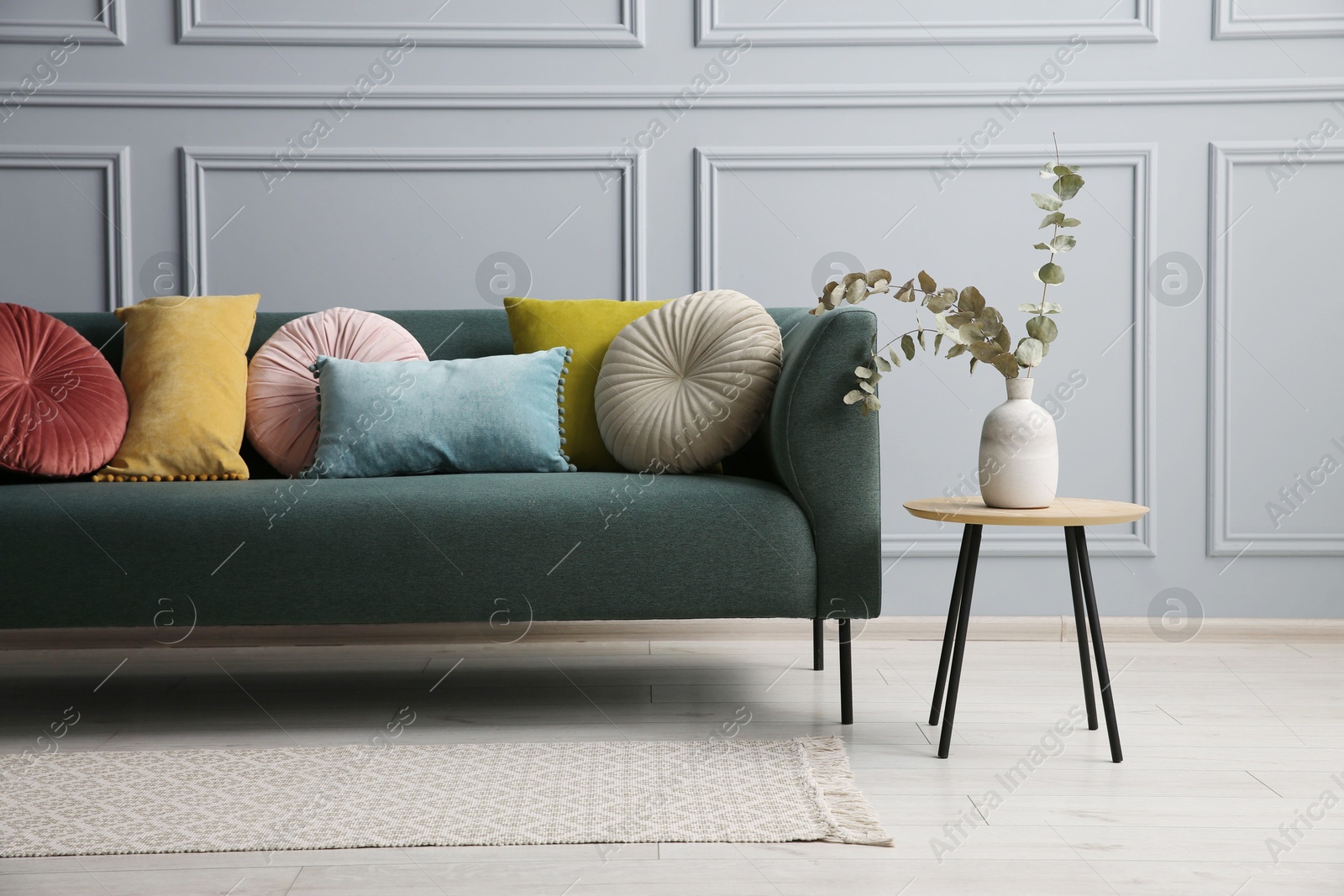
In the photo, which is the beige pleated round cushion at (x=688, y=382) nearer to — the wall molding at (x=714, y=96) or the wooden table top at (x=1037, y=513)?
the wooden table top at (x=1037, y=513)

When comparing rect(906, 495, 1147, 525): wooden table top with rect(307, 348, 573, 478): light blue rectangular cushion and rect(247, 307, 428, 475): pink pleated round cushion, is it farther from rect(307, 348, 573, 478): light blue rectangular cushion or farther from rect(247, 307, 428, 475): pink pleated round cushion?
rect(247, 307, 428, 475): pink pleated round cushion

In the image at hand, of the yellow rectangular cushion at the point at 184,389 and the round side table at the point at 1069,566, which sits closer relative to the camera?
the round side table at the point at 1069,566

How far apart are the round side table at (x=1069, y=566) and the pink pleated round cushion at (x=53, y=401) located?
64.8 inches

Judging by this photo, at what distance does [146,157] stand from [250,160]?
0.29m

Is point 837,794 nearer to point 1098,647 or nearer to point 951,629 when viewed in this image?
point 951,629

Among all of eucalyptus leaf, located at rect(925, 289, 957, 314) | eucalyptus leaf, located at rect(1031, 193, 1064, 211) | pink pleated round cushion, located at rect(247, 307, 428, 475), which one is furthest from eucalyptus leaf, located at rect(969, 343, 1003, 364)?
pink pleated round cushion, located at rect(247, 307, 428, 475)

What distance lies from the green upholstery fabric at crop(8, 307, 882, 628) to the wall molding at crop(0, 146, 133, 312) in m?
1.10

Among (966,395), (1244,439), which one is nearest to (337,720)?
(966,395)

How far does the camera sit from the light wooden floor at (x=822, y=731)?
131 centimetres

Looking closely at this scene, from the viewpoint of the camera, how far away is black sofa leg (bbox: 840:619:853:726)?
6.39 feet

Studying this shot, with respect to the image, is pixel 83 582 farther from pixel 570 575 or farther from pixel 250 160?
pixel 250 160

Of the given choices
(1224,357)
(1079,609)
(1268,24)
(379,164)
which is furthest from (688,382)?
(1268,24)

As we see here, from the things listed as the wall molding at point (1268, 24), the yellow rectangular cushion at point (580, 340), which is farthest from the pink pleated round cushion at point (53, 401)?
the wall molding at point (1268, 24)

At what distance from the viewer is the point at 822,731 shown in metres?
1.93
